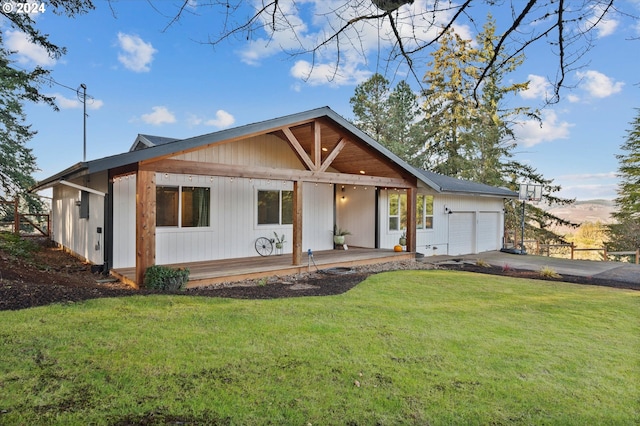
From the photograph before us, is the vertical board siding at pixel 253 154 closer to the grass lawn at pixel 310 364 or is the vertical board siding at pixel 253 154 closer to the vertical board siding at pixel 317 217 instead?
the vertical board siding at pixel 317 217

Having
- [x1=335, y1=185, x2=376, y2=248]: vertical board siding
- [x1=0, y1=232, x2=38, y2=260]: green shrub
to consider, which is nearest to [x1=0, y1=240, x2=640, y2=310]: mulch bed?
[x1=0, y1=232, x2=38, y2=260]: green shrub

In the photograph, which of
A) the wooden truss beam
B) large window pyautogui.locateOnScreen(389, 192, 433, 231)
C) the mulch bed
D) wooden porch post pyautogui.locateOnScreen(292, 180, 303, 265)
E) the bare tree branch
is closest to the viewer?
the bare tree branch

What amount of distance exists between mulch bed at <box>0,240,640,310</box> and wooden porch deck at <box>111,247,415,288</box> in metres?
0.29

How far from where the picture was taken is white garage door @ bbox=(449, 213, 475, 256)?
14.9 metres

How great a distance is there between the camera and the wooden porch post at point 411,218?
469 inches

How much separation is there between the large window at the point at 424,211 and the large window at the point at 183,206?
25.0ft

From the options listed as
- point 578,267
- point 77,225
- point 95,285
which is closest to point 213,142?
point 95,285

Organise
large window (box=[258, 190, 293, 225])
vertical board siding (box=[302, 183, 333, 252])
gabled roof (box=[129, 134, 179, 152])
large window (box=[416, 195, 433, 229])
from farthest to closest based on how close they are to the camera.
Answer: large window (box=[416, 195, 433, 229])
vertical board siding (box=[302, 183, 333, 252])
large window (box=[258, 190, 293, 225])
gabled roof (box=[129, 134, 179, 152])

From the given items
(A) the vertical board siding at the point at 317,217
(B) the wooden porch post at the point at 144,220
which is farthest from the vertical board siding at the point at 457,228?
(B) the wooden porch post at the point at 144,220

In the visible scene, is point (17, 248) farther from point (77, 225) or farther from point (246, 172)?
point (246, 172)

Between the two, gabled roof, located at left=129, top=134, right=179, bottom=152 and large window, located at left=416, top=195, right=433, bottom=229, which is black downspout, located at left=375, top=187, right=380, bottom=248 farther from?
gabled roof, located at left=129, top=134, right=179, bottom=152

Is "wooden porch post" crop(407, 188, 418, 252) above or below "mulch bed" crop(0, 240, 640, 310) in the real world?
above

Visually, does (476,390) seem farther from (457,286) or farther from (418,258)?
(418,258)

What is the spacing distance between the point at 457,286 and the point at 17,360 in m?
7.18
